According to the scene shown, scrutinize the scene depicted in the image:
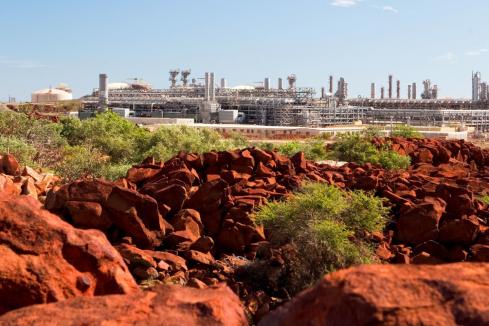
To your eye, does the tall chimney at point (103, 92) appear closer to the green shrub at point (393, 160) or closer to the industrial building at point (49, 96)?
the industrial building at point (49, 96)

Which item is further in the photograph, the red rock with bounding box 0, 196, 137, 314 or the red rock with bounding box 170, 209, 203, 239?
the red rock with bounding box 170, 209, 203, 239

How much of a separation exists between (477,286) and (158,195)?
25.7 ft

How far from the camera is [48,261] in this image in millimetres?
5109

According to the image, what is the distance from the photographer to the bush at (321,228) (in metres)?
8.52

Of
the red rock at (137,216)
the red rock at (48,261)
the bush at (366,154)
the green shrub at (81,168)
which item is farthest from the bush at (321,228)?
the bush at (366,154)

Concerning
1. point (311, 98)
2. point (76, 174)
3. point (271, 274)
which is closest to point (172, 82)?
point (311, 98)

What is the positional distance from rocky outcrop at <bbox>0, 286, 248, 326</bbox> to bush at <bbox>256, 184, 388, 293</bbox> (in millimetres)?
4155

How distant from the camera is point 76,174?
17156 mm

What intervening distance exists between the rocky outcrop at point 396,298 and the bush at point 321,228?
463 cm

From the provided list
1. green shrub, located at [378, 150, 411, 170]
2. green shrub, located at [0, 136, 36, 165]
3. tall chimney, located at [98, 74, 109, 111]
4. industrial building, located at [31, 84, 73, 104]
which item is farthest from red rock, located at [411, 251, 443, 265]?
industrial building, located at [31, 84, 73, 104]

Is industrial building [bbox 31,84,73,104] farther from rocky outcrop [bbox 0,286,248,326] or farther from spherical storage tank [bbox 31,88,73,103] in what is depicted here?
rocky outcrop [bbox 0,286,248,326]

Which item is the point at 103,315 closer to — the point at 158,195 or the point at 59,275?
the point at 59,275

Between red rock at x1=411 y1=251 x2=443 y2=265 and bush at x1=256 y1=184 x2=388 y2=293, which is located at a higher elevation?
bush at x1=256 y1=184 x2=388 y2=293

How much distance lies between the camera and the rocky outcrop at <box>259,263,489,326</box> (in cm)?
331
